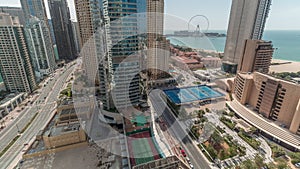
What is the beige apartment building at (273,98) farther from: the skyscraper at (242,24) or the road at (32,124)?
the road at (32,124)

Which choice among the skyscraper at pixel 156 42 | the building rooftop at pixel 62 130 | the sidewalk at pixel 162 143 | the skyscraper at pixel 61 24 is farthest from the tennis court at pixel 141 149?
the skyscraper at pixel 61 24

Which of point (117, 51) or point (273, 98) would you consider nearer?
point (117, 51)

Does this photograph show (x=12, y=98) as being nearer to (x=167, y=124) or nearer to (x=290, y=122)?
(x=167, y=124)

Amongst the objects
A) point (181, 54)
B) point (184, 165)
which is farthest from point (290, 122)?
point (181, 54)

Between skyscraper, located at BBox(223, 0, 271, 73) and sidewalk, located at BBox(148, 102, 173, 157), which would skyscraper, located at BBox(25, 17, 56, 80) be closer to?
sidewalk, located at BBox(148, 102, 173, 157)

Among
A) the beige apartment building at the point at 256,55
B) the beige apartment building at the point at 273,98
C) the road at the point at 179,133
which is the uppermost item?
the beige apartment building at the point at 256,55

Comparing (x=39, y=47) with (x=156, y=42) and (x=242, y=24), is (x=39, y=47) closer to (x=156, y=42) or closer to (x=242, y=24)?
(x=156, y=42)

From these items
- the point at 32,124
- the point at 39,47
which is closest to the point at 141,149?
the point at 32,124

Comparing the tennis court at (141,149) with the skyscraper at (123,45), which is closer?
the tennis court at (141,149)
